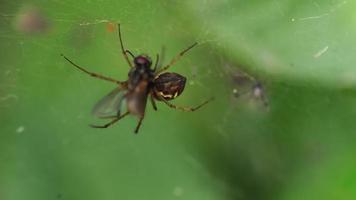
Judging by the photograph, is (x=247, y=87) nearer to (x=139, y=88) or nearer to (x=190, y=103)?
(x=190, y=103)

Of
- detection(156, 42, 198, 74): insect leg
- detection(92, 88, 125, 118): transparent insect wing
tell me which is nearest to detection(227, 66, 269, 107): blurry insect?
detection(156, 42, 198, 74): insect leg

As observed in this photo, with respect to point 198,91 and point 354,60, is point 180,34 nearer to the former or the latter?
point 198,91

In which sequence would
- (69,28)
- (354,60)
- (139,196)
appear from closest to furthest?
(354,60), (69,28), (139,196)

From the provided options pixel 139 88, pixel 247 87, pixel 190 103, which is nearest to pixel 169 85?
pixel 139 88


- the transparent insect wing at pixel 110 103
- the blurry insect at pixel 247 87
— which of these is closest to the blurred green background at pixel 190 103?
the blurry insect at pixel 247 87

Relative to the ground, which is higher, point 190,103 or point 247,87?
point 247,87

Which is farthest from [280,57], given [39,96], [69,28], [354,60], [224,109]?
[39,96]
